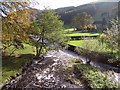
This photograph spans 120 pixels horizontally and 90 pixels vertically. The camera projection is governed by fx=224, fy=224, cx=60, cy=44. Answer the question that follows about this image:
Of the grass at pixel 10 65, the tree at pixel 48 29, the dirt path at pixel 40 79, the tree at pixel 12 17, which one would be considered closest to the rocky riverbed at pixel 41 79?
the dirt path at pixel 40 79

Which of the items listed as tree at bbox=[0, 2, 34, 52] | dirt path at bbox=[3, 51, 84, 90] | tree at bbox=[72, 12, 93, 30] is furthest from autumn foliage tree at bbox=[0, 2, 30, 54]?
tree at bbox=[72, 12, 93, 30]

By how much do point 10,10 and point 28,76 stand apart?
12.6 m

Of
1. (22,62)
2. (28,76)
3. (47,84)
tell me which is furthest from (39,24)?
(47,84)

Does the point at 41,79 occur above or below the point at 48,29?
below

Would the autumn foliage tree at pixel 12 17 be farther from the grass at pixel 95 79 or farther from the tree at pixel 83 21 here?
the tree at pixel 83 21

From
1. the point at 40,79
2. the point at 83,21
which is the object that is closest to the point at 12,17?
the point at 40,79

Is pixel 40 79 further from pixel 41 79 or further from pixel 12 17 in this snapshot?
pixel 12 17

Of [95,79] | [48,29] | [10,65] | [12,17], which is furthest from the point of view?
[48,29]

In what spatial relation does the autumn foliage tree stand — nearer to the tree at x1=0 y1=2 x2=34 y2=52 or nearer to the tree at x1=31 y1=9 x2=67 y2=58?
the tree at x1=0 y1=2 x2=34 y2=52

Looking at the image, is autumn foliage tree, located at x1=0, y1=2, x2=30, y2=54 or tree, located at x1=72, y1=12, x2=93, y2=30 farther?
tree, located at x1=72, y1=12, x2=93, y2=30

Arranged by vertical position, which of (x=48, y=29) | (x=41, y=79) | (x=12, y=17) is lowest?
(x=41, y=79)

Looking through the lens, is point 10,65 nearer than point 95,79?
No

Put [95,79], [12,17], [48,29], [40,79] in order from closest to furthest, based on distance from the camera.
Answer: [12,17], [95,79], [40,79], [48,29]

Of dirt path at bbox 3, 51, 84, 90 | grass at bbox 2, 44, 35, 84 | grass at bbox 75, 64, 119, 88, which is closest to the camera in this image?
grass at bbox 75, 64, 119, 88
